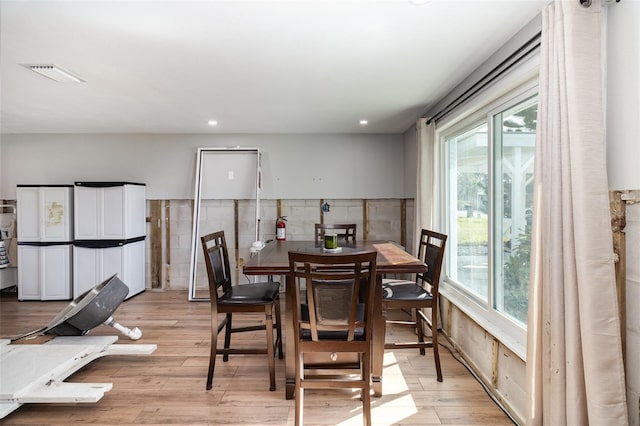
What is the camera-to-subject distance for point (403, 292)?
8.34 ft

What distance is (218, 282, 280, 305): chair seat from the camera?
7.70 feet

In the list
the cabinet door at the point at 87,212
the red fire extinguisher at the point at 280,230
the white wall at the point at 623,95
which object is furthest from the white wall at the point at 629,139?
the cabinet door at the point at 87,212

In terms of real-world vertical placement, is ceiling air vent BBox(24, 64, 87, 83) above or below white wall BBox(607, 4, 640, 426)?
above

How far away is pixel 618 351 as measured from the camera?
126cm

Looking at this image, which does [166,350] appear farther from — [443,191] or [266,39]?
[443,191]

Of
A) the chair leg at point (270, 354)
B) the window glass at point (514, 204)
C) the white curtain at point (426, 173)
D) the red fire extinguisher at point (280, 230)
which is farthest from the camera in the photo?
the red fire extinguisher at point (280, 230)

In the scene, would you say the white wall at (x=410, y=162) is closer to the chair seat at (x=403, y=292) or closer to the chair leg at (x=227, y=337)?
the chair seat at (x=403, y=292)

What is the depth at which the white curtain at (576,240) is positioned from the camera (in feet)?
4.16

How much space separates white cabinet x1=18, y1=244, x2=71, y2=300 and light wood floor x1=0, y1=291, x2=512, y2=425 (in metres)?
2.32

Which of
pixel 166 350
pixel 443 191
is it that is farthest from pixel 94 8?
pixel 443 191

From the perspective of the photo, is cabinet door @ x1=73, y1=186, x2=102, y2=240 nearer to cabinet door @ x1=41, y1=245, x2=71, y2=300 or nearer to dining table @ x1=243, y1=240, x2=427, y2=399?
cabinet door @ x1=41, y1=245, x2=71, y2=300

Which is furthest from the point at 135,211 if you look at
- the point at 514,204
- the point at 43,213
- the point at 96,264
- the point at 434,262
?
the point at 514,204

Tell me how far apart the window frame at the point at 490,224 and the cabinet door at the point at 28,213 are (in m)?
5.22

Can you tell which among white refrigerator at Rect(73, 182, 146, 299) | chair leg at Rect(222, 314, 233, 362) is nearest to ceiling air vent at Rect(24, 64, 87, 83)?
white refrigerator at Rect(73, 182, 146, 299)
